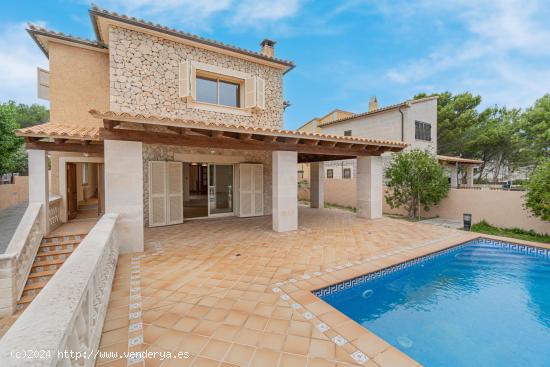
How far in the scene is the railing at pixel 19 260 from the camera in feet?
17.2

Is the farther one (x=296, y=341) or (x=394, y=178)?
(x=394, y=178)

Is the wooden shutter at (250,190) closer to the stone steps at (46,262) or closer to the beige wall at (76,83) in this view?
the stone steps at (46,262)

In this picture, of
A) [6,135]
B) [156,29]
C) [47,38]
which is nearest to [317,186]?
[156,29]

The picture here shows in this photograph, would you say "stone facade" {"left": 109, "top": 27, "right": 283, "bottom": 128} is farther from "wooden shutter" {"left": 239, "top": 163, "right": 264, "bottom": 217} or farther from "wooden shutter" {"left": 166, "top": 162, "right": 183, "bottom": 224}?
"wooden shutter" {"left": 239, "top": 163, "right": 264, "bottom": 217}

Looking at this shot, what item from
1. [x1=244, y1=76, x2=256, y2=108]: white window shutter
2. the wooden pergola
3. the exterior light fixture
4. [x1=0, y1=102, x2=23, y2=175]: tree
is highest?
[x1=244, y1=76, x2=256, y2=108]: white window shutter

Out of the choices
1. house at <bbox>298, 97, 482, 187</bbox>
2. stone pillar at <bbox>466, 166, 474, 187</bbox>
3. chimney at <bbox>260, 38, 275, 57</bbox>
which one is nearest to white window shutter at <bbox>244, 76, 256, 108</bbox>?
chimney at <bbox>260, 38, 275, 57</bbox>

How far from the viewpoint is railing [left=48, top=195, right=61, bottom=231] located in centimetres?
839

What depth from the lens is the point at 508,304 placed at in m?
4.98

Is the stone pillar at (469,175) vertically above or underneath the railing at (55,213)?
above

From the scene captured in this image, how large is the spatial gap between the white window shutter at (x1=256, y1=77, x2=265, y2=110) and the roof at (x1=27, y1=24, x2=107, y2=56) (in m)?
6.56

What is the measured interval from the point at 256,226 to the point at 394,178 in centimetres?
788

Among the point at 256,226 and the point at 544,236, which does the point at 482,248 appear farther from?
the point at 256,226

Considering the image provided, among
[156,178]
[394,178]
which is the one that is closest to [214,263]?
[156,178]

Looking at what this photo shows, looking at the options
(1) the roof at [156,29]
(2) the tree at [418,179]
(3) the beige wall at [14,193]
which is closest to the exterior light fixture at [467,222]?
(2) the tree at [418,179]
